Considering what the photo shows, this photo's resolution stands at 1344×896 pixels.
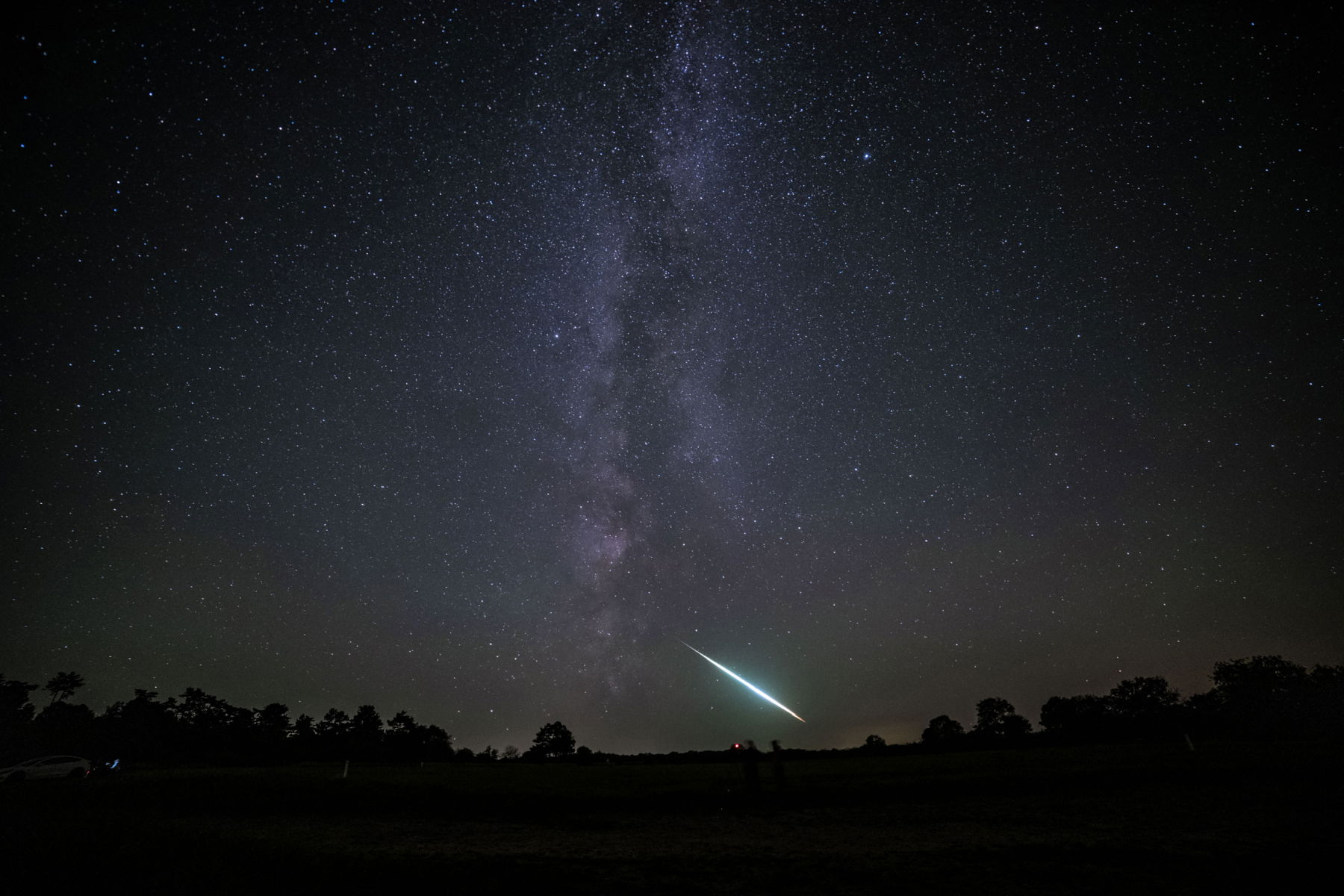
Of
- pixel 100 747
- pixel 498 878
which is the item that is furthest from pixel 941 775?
pixel 100 747

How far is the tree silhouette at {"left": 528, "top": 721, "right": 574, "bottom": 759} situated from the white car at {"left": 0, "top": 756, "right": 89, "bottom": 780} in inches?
3297

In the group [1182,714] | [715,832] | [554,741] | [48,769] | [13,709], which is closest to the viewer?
[715,832]

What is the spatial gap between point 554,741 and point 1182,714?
95.9 meters

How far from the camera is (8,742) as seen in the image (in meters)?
69.1

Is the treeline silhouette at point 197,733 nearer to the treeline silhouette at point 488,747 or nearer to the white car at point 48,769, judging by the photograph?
the treeline silhouette at point 488,747

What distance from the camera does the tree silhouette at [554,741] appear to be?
4272 inches

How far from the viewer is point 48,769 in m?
30.0

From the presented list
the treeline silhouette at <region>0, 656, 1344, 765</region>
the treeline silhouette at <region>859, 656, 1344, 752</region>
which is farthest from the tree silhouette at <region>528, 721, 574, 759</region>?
the treeline silhouette at <region>859, 656, 1344, 752</region>

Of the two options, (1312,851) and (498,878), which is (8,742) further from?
(1312,851)

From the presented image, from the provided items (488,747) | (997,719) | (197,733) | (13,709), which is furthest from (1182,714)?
(13,709)

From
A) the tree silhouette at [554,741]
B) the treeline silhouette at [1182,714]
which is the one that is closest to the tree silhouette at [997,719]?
the treeline silhouette at [1182,714]

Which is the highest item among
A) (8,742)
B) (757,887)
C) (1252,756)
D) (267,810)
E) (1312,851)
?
(1252,756)

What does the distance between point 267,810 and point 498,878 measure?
15.2 m

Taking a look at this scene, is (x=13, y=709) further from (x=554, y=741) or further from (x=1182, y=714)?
(x=1182, y=714)
